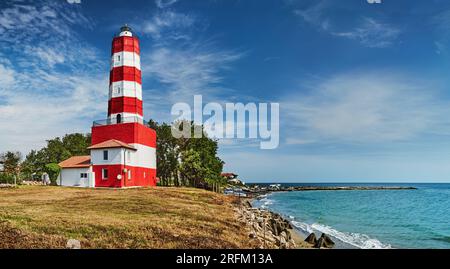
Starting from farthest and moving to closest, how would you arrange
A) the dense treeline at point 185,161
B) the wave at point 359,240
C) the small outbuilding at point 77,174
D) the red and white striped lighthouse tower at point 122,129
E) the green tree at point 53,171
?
the dense treeline at point 185,161 → the green tree at point 53,171 → the small outbuilding at point 77,174 → the red and white striped lighthouse tower at point 122,129 → the wave at point 359,240

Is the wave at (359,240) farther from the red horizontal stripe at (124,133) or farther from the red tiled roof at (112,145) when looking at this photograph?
the red tiled roof at (112,145)

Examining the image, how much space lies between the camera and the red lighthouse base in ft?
86.4

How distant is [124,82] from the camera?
84.8 ft

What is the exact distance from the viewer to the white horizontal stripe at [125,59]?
2595 cm

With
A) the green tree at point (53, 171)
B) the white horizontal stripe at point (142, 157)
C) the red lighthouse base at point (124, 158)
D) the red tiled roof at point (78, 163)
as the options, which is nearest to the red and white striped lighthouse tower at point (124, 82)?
the red lighthouse base at point (124, 158)

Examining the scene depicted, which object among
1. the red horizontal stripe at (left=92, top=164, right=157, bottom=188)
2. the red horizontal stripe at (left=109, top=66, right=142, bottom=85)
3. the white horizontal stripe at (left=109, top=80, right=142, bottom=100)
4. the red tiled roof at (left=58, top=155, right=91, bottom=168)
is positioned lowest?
the red horizontal stripe at (left=92, top=164, right=157, bottom=188)

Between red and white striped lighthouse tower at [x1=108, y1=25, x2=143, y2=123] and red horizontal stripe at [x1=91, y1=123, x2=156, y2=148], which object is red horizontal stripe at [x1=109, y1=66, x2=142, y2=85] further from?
red horizontal stripe at [x1=91, y1=123, x2=156, y2=148]

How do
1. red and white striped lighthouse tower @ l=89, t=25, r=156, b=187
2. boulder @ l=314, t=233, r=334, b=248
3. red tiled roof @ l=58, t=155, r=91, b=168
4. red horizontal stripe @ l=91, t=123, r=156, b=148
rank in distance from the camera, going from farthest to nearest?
red tiled roof @ l=58, t=155, r=91, b=168, red horizontal stripe @ l=91, t=123, r=156, b=148, red and white striped lighthouse tower @ l=89, t=25, r=156, b=187, boulder @ l=314, t=233, r=334, b=248

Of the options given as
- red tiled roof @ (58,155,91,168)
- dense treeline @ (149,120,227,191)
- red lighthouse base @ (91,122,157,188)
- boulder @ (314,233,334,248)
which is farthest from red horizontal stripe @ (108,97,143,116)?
boulder @ (314,233,334,248)

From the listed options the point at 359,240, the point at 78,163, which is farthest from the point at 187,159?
the point at 359,240
